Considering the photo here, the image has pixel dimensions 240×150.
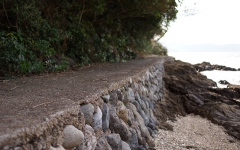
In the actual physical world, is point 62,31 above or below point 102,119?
above

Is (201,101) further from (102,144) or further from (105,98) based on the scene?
(102,144)

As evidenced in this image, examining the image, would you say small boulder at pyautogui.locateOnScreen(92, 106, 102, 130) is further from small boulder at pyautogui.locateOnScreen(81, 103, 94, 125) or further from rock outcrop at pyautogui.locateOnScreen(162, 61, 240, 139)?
rock outcrop at pyautogui.locateOnScreen(162, 61, 240, 139)

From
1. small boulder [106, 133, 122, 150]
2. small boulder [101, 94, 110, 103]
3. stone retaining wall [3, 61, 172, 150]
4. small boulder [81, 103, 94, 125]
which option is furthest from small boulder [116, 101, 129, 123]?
small boulder [81, 103, 94, 125]

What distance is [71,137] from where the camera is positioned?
1.54 m

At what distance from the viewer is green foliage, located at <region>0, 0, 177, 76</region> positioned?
3594 millimetres

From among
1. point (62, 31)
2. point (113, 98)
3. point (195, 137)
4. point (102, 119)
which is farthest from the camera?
point (62, 31)

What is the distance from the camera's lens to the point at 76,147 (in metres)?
1.62

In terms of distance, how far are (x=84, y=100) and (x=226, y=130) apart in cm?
373

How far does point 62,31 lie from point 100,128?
11.5 ft

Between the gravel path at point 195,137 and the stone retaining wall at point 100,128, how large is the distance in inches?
11.4

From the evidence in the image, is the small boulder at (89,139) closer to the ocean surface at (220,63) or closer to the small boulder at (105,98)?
the small boulder at (105,98)

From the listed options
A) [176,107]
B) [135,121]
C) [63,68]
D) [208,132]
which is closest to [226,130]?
[208,132]

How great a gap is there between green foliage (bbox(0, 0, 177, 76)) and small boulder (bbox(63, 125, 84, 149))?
2.20 metres

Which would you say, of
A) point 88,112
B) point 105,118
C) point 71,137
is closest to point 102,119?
point 105,118
